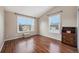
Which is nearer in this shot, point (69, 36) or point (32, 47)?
point (32, 47)

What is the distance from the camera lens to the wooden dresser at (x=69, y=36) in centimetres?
268

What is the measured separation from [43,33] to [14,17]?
122cm

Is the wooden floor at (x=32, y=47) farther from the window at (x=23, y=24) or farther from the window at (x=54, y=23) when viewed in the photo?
the window at (x=54, y=23)

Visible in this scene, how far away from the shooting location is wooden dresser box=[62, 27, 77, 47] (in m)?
2.68

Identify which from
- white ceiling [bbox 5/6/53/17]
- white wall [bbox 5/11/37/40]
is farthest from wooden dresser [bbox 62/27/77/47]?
white wall [bbox 5/11/37/40]

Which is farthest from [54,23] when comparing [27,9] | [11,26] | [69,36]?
[11,26]

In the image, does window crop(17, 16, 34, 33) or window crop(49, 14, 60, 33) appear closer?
window crop(17, 16, 34, 33)

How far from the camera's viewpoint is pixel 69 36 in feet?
9.42

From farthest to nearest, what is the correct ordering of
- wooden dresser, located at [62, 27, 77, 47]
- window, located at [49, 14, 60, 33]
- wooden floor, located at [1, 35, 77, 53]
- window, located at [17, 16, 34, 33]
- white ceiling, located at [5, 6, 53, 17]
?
window, located at [49, 14, 60, 33] < wooden dresser, located at [62, 27, 77, 47] < window, located at [17, 16, 34, 33] < wooden floor, located at [1, 35, 77, 53] < white ceiling, located at [5, 6, 53, 17]

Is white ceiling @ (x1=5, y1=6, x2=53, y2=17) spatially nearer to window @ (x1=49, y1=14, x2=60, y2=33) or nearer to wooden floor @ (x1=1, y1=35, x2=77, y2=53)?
wooden floor @ (x1=1, y1=35, x2=77, y2=53)

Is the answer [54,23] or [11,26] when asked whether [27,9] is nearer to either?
[11,26]

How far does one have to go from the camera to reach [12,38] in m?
2.32
